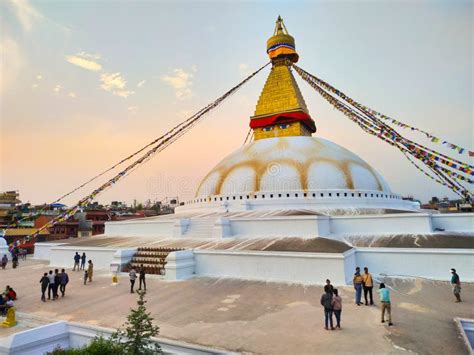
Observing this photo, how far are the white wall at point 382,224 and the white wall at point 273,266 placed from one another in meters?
3.93

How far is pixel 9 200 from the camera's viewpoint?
41594 millimetres

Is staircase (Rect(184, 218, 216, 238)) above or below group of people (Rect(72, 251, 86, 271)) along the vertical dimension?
above

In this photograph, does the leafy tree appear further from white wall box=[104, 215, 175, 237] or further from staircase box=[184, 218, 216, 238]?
white wall box=[104, 215, 175, 237]

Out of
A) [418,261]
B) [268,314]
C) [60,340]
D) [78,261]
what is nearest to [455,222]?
[418,261]

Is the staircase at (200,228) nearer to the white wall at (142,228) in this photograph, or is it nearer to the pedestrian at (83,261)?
the white wall at (142,228)

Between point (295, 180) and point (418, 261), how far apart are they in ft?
24.3

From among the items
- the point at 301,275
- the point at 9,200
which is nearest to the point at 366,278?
the point at 301,275

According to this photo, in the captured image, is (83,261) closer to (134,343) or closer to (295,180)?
(134,343)

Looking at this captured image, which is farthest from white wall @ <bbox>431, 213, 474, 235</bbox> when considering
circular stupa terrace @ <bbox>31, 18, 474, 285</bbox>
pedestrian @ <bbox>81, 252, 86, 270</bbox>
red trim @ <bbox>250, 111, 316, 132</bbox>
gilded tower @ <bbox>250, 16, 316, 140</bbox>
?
pedestrian @ <bbox>81, 252, 86, 270</bbox>

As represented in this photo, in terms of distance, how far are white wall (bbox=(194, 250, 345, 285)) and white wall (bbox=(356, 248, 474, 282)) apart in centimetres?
186

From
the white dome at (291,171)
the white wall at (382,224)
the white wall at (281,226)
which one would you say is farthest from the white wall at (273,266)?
the white dome at (291,171)

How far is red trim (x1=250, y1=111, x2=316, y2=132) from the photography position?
20.8 metres

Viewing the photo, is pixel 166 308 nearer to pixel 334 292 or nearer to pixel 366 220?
pixel 334 292

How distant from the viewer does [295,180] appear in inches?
623
